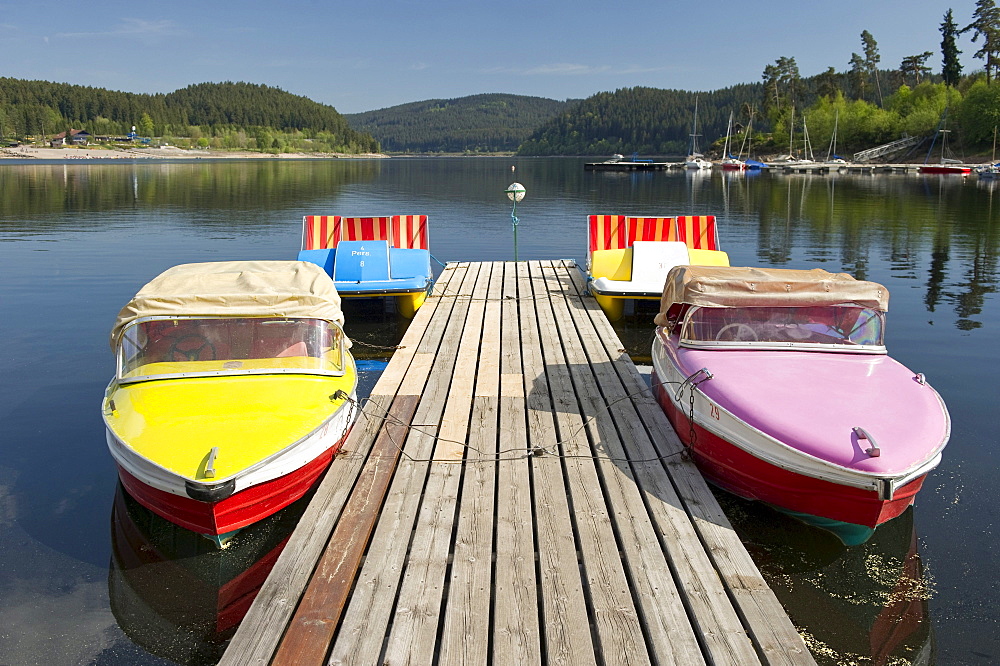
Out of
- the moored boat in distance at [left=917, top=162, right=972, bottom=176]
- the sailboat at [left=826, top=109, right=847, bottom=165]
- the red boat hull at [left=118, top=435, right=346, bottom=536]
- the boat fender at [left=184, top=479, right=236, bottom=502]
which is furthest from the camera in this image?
the sailboat at [left=826, top=109, right=847, bottom=165]

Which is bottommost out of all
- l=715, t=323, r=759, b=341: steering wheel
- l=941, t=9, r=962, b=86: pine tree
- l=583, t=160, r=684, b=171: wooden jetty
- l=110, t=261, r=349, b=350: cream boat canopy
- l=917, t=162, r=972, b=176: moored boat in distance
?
l=715, t=323, r=759, b=341: steering wheel

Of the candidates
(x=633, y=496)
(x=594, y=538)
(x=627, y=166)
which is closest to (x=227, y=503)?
(x=594, y=538)

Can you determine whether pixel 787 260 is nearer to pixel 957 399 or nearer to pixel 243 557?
pixel 957 399

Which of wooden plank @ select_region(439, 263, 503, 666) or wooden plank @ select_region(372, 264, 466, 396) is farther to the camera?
wooden plank @ select_region(372, 264, 466, 396)

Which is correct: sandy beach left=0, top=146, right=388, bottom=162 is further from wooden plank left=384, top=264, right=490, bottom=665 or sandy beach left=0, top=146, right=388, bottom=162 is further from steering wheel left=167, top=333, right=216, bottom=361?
wooden plank left=384, top=264, right=490, bottom=665

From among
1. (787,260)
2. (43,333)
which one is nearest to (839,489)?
(43,333)

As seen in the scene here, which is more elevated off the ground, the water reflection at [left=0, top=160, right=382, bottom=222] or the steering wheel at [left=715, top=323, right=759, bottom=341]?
the water reflection at [left=0, top=160, right=382, bottom=222]

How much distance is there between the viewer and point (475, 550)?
Answer: 591 cm

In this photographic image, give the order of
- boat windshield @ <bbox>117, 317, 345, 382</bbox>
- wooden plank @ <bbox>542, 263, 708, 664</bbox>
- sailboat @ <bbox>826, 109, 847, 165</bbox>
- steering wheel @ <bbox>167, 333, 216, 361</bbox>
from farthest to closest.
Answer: sailboat @ <bbox>826, 109, 847, 165</bbox>
steering wheel @ <bbox>167, 333, 216, 361</bbox>
boat windshield @ <bbox>117, 317, 345, 382</bbox>
wooden plank @ <bbox>542, 263, 708, 664</bbox>

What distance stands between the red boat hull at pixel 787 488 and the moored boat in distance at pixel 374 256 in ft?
28.8

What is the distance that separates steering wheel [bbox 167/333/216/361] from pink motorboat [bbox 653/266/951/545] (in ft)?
17.6

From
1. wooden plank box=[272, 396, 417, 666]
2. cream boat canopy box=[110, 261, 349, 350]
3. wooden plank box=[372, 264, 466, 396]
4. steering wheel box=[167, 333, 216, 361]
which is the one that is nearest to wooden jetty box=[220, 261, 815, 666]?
wooden plank box=[272, 396, 417, 666]

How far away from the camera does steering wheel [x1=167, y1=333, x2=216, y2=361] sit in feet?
26.4

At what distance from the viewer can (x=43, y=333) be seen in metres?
16.0
